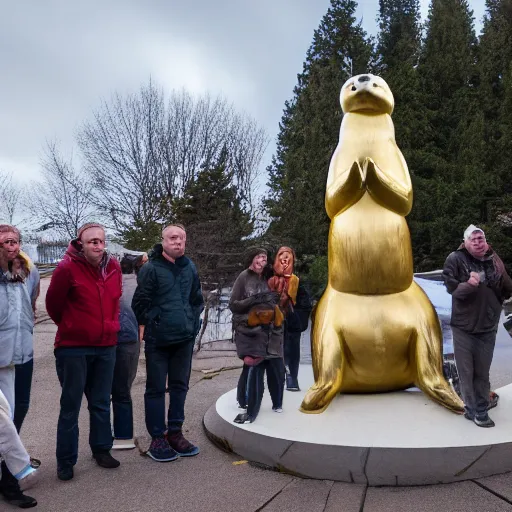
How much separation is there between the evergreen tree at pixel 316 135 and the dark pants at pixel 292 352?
23.2ft

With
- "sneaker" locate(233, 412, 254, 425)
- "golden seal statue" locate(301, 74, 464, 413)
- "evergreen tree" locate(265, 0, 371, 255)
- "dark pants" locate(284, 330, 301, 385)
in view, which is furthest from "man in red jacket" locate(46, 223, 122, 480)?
"evergreen tree" locate(265, 0, 371, 255)

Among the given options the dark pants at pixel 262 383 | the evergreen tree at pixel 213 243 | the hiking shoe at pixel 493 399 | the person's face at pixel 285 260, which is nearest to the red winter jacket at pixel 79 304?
the dark pants at pixel 262 383

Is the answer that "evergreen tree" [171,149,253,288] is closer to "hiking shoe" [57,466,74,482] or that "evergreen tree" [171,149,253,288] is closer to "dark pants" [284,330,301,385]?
"dark pants" [284,330,301,385]

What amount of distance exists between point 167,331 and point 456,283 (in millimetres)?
2244

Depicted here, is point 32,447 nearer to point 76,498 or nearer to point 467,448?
point 76,498

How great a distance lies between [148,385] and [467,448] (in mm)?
2306

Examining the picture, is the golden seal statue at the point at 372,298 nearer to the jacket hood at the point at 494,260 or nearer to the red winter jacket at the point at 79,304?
the jacket hood at the point at 494,260

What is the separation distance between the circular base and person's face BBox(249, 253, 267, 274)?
1167 millimetres

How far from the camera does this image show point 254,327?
13.6 feet

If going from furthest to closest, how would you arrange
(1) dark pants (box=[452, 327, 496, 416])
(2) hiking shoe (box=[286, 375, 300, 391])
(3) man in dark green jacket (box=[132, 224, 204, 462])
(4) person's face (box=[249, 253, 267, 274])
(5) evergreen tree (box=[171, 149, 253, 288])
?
(5) evergreen tree (box=[171, 149, 253, 288]), (2) hiking shoe (box=[286, 375, 300, 391]), (4) person's face (box=[249, 253, 267, 274]), (1) dark pants (box=[452, 327, 496, 416]), (3) man in dark green jacket (box=[132, 224, 204, 462])

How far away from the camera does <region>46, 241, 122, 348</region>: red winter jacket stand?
11.7ft

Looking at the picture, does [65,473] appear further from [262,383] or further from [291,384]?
[291,384]

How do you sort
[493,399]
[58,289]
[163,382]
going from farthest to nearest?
[493,399], [163,382], [58,289]

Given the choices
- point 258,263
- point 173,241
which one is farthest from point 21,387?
point 258,263
